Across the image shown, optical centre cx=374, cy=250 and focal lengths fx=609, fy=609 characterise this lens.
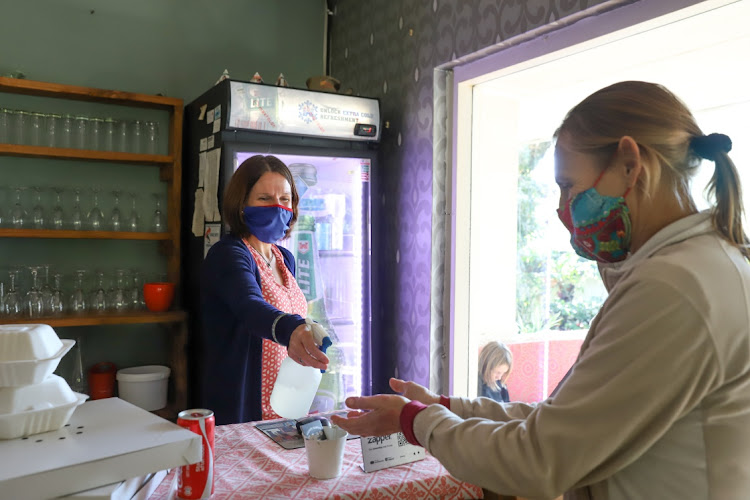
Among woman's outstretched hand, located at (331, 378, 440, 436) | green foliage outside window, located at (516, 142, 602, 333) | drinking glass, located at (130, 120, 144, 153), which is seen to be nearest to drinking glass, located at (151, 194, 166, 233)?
drinking glass, located at (130, 120, 144, 153)

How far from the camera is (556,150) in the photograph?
1162 mm

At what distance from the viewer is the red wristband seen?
1173mm

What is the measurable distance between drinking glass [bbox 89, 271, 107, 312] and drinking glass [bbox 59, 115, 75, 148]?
0.66 meters

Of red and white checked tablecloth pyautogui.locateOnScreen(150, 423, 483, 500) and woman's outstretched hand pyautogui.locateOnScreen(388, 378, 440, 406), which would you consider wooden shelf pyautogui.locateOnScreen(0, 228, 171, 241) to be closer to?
red and white checked tablecloth pyautogui.locateOnScreen(150, 423, 483, 500)

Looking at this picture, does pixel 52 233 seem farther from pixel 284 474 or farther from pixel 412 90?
pixel 284 474

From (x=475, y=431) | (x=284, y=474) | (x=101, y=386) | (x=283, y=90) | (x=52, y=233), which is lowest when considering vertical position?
(x=101, y=386)

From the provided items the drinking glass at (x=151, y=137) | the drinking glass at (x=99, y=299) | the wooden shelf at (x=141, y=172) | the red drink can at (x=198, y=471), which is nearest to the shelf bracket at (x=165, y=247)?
the wooden shelf at (x=141, y=172)

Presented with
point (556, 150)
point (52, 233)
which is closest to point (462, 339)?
point (556, 150)

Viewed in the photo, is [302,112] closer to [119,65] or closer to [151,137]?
[151,137]

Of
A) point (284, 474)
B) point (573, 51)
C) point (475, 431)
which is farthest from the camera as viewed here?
point (573, 51)

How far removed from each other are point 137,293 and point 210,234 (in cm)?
60

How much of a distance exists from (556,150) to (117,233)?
249 centimetres

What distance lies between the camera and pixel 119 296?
10.2 ft

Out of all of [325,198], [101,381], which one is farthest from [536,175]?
[101,381]
